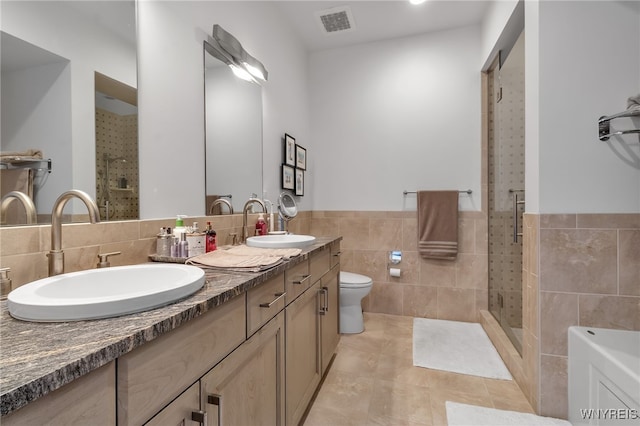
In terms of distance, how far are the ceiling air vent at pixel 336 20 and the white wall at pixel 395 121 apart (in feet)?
1.08

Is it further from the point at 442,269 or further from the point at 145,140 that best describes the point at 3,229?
the point at 442,269

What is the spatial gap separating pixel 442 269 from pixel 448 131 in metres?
1.25

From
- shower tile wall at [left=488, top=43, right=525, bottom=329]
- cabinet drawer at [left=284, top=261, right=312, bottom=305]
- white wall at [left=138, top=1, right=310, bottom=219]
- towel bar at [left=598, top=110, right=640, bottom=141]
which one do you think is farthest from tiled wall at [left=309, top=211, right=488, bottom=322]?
white wall at [left=138, top=1, right=310, bottom=219]

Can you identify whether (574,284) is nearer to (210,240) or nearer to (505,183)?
(505,183)

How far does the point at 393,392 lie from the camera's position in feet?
5.39

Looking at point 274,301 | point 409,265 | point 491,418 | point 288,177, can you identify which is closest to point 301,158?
point 288,177

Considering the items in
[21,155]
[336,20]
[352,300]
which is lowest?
[352,300]

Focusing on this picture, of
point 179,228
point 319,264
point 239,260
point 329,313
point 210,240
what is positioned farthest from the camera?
point 329,313

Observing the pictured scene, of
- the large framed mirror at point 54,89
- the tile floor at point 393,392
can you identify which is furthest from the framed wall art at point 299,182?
the large framed mirror at point 54,89

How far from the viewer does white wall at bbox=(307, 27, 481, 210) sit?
2.66 metres

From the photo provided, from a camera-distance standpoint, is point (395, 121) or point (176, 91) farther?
point (395, 121)

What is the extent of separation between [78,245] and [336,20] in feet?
8.34

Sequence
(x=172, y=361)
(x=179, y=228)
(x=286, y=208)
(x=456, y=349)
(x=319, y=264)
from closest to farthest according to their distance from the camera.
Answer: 1. (x=172, y=361)
2. (x=179, y=228)
3. (x=319, y=264)
4. (x=456, y=349)
5. (x=286, y=208)

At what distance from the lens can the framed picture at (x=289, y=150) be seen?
8.09ft
